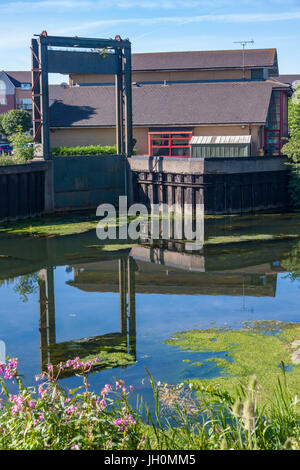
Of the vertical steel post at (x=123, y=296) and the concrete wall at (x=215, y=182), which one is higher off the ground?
the concrete wall at (x=215, y=182)

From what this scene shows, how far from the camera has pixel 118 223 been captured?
32.9 meters

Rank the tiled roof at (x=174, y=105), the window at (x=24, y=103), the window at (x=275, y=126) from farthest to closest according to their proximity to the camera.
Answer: the window at (x=24, y=103) → the window at (x=275, y=126) → the tiled roof at (x=174, y=105)

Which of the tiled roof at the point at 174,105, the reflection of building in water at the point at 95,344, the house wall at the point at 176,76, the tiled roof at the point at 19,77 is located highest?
the tiled roof at the point at 19,77

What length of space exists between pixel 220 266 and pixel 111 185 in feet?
55.8

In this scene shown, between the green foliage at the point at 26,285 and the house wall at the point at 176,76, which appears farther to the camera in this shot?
the house wall at the point at 176,76

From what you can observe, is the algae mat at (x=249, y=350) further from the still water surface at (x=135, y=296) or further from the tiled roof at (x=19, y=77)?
the tiled roof at (x=19, y=77)

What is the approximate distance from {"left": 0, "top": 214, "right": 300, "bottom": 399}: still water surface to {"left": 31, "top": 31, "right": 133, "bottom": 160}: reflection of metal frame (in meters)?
9.59

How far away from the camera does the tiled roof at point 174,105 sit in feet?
151

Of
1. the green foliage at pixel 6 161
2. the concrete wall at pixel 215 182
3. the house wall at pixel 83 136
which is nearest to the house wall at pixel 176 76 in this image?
the house wall at pixel 83 136

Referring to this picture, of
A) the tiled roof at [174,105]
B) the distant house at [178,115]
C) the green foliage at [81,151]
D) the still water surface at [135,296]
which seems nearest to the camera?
the still water surface at [135,296]

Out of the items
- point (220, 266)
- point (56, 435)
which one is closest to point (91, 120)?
point (220, 266)

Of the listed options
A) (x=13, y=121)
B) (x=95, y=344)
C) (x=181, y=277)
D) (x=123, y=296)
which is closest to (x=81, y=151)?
(x=181, y=277)

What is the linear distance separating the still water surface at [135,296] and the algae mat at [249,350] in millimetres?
324

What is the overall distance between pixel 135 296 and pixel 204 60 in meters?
43.6
